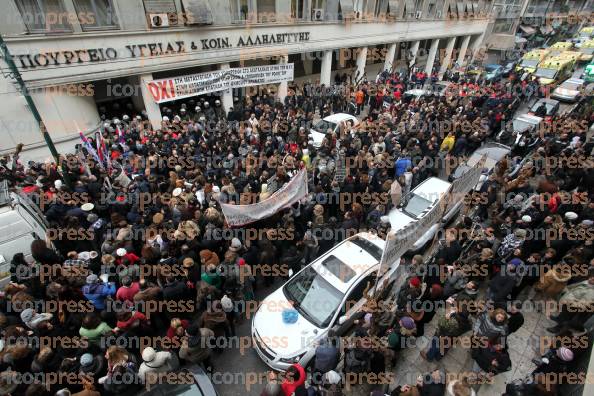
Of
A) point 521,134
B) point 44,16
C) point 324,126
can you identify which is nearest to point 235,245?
point 324,126

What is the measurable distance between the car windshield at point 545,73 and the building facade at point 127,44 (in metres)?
12.2

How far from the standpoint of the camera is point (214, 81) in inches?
576

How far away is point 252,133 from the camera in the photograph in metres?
12.5

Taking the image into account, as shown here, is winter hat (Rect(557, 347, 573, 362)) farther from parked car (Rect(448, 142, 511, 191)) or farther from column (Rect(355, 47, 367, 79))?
column (Rect(355, 47, 367, 79))

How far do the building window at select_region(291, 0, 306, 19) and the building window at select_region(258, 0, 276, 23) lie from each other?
58.2 inches

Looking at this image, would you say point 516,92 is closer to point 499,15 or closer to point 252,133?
point 252,133

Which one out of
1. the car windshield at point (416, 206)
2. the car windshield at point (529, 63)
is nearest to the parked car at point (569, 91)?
the car windshield at point (529, 63)

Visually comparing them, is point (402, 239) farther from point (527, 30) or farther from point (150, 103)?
point (527, 30)

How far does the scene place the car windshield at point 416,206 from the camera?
27.8 feet

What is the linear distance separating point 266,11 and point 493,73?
18639 mm

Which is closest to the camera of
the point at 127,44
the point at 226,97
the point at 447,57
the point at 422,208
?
the point at 422,208

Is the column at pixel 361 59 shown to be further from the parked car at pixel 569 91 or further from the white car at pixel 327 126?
the parked car at pixel 569 91

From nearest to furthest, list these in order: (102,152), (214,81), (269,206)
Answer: (269,206) < (102,152) < (214,81)

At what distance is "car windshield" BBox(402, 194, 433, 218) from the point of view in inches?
333
